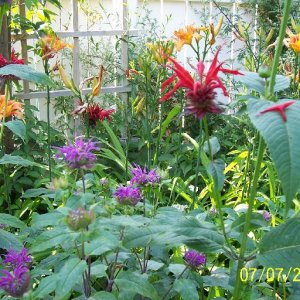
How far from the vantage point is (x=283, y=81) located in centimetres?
91

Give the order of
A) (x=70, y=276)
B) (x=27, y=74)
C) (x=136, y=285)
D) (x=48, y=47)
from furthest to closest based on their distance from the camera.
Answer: (x=48, y=47) < (x=27, y=74) < (x=136, y=285) < (x=70, y=276)

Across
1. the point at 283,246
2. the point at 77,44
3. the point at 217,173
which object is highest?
the point at 77,44

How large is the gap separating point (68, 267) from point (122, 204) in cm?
22

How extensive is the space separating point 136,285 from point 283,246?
253 millimetres

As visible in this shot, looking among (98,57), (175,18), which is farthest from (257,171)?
(175,18)

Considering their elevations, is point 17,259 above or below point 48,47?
below

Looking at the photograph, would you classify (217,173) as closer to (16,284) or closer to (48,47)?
(16,284)

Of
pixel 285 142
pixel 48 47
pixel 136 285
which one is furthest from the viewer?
pixel 48 47

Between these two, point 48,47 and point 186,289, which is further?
point 48,47

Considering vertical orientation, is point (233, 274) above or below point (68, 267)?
below

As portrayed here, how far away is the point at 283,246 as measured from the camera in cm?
84

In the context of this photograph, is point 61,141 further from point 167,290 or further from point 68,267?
point 68,267

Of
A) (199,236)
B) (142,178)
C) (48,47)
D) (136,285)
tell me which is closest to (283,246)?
(199,236)

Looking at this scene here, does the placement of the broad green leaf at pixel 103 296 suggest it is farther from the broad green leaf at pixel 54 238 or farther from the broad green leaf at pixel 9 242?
the broad green leaf at pixel 9 242
